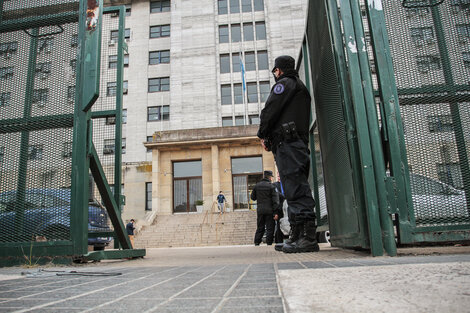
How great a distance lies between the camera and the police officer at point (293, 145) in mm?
3539

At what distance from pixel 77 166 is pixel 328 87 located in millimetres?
2747

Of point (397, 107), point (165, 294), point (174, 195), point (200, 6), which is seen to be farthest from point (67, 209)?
point (200, 6)

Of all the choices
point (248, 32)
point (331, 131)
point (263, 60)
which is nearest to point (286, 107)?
point (331, 131)

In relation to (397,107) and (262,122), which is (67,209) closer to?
(262,122)

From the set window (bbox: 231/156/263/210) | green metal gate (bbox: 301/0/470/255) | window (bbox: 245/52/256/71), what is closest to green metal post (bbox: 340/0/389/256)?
green metal gate (bbox: 301/0/470/255)

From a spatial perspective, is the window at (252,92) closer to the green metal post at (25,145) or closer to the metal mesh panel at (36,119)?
the metal mesh panel at (36,119)

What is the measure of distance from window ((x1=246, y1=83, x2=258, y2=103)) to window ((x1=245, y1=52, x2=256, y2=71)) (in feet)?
4.98

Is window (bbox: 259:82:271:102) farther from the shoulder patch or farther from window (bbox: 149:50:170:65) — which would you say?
the shoulder patch

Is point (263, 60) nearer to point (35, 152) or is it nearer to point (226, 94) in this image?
point (226, 94)

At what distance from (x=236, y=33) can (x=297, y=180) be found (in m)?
29.1

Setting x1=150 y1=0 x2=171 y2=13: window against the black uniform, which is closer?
Answer: the black uniform

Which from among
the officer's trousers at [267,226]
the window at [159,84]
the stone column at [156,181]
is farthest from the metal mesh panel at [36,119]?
the window at [159,84]

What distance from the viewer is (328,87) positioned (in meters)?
3.66

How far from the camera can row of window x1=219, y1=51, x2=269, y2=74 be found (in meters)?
29.3
